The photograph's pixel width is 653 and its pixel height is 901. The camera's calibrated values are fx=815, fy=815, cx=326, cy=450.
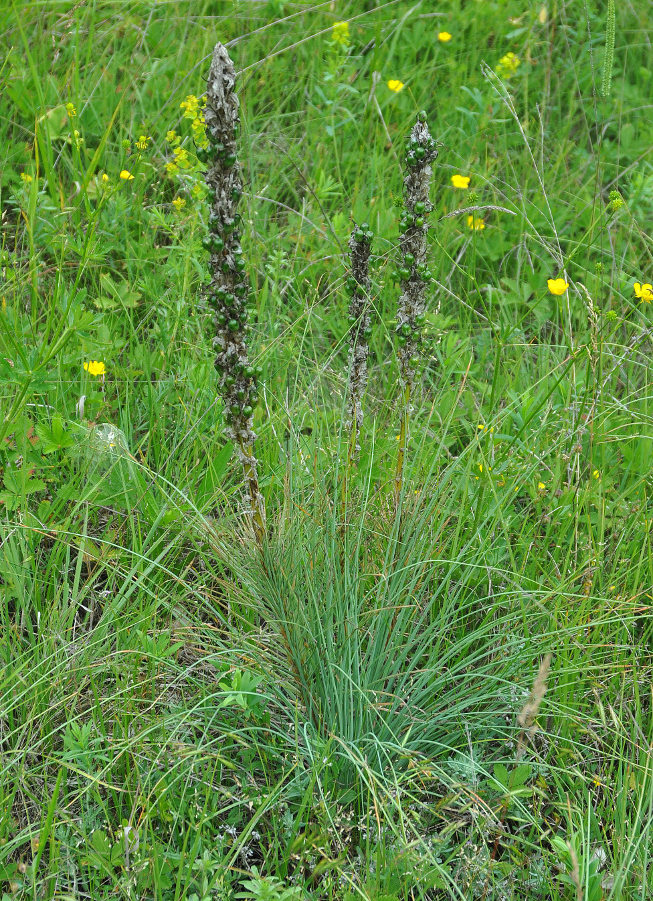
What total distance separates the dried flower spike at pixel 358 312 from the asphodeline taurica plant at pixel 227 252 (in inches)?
11.9

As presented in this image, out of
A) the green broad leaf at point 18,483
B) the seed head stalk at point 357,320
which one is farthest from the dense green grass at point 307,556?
the seed head stalk at point 357,320

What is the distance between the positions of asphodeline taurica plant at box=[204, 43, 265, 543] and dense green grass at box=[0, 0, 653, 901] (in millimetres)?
335

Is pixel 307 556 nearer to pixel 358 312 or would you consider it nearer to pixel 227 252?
pixel 358 312

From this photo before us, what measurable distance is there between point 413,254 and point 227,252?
1.61ft

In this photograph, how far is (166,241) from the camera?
11.3 feet

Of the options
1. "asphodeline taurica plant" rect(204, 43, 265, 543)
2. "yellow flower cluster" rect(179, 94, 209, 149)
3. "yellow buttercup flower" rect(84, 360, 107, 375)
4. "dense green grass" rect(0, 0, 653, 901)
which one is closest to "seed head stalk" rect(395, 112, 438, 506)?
"dense green grass" rect(0, 0, 653, 901)

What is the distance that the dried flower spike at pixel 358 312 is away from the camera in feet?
6.26

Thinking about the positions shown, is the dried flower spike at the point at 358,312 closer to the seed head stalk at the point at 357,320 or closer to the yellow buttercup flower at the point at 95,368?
the seed head stalk at the point at 357,320

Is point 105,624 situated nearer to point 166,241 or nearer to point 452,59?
point 166,241

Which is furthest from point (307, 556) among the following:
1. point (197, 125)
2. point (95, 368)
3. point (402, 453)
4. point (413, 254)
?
point (197, 125)

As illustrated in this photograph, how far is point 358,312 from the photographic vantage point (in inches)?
79.8

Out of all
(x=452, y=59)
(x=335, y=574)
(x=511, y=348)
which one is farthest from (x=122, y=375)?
(x=452, y=59)

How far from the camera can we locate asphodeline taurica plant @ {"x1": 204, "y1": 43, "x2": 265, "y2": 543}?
5.13 ft

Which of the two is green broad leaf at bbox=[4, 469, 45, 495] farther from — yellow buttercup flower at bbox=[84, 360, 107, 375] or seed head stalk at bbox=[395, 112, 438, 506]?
seed head stalk at bbox=[395, 112, 438, 506]
